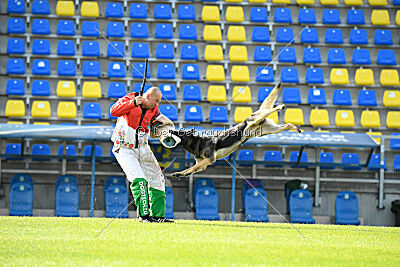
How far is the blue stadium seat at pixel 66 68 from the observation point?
16.6 metres

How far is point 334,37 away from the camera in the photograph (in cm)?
1759

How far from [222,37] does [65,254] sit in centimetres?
1357

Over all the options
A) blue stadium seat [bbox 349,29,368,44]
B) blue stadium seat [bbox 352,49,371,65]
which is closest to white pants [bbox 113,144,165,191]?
blue stadium seat [bbox 352,49,371,65]

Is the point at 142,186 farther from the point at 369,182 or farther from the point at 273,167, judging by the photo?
the point at 369,182

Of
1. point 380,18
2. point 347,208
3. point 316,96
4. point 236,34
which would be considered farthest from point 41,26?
point 380,18

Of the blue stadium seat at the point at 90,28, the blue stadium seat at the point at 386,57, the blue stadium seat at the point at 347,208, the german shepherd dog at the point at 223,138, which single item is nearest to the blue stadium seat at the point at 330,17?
the blue stadium seat at the point at 386,57

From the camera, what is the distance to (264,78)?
16.8 metres

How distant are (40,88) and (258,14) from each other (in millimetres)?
6795

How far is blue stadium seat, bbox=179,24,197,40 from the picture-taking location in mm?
17172

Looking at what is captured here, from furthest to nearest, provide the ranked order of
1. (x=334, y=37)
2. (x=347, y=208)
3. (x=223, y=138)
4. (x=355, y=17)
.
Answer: (x=355, y=17) < (x=334, y=37) < (x=347, y=208) < (x=223, y=138)

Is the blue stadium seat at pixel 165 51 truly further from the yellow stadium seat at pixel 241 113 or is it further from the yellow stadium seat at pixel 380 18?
the yellow stadium seat at pixel 380 18

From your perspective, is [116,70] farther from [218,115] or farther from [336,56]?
[336,56]

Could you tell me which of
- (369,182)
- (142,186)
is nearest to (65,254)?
(142,186)

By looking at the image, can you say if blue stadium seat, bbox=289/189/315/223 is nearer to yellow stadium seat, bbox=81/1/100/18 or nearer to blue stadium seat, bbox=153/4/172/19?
blue stadium seat, bbox=153/4/172/19
